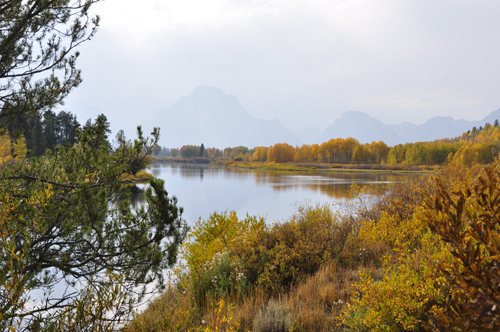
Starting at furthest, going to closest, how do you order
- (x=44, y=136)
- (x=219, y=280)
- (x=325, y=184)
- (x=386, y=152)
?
1. (x=386, y=152)
2. (x=44, y=136)
3. (x=325, y=184)
4. (x=219, y=280)

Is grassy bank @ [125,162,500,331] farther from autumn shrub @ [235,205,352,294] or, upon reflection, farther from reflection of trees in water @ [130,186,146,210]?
reflection of trees in water @ [130,186,146,210]

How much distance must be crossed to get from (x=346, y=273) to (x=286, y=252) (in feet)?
3.61

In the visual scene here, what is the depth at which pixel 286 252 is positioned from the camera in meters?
5.48

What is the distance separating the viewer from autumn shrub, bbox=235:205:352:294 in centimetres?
514

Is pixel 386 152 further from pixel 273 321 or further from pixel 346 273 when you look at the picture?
pixel 273 321

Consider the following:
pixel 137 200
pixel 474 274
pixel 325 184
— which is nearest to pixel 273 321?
pixel 474 274

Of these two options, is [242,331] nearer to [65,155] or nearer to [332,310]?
[332,310]

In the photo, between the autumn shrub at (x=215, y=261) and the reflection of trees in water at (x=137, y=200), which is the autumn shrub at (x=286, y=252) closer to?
the autumn shrub at (x=215, y=261)

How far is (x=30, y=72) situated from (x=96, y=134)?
1.28 metres

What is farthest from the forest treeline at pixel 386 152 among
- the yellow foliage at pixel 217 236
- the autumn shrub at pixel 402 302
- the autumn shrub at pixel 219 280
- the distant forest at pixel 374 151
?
the autumn shrub at pixel 402 302

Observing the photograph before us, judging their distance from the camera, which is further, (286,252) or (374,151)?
(374,151)

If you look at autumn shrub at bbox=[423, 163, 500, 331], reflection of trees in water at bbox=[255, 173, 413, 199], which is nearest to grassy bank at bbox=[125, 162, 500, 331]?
autumn shrub at bbox=[423, 163, 500, 331]

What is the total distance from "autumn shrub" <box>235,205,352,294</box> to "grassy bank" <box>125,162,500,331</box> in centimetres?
2

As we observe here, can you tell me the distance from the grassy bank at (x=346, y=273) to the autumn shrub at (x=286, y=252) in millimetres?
21
